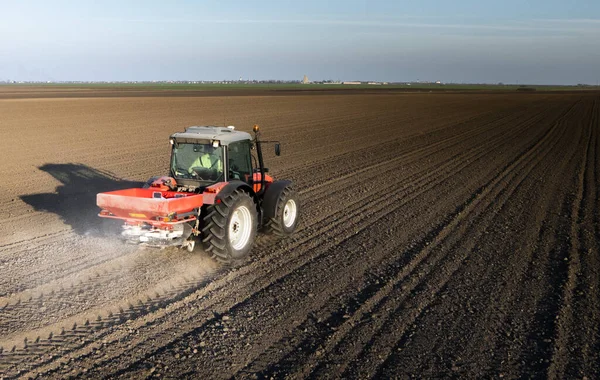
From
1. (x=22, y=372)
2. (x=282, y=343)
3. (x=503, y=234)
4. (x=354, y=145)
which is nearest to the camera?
(x=22, y=372)

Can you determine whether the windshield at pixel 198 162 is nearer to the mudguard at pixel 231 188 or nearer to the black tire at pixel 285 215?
the mudguard at pixel 231 188

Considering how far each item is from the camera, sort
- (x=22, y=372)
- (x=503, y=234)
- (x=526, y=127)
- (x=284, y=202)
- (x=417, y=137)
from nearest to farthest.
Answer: (x=22, y=372) < (x=284, y=202) < (x=503, y=234) < (x=417, y=137) < (x=526, y=127)

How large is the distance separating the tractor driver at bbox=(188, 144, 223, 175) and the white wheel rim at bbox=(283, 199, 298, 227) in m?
1.48

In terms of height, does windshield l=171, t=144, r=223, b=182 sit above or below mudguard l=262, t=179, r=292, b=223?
above

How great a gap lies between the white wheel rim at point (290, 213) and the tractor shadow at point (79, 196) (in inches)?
110

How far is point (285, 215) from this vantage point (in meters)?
8.34

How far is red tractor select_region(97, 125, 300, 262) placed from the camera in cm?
645

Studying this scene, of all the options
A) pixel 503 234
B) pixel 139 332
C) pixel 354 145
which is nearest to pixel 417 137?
pixel 354 145

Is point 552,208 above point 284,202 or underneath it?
underneath

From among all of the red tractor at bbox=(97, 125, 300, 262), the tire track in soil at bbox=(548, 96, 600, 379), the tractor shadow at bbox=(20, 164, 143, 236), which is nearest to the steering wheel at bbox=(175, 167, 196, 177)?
the red tractor at bbox=(97, 125, 300, 262)

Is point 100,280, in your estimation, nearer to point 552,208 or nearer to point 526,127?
point 552,208

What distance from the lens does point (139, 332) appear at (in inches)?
204

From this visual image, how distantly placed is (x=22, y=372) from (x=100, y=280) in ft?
6.81

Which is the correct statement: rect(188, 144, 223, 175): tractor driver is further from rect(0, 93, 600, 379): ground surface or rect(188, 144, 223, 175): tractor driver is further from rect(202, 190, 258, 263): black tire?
rect(0, 93, 600, 379): ground surface
